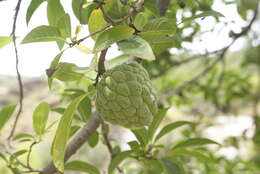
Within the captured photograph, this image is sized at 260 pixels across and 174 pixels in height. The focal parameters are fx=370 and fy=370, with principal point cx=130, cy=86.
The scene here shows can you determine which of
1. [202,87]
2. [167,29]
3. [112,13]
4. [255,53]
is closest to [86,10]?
[112,13]

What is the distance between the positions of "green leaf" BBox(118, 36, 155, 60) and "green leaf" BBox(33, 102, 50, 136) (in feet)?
1.63

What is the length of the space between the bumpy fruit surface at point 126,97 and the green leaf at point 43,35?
0.15 meters

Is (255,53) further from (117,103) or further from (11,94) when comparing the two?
(11,94)

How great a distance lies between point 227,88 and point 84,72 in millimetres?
1923

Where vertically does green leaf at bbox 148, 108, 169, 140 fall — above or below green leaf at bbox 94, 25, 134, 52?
below

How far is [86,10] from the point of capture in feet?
3.40

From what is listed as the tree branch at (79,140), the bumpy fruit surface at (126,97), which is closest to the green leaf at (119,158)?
the tree branch at (79,140)

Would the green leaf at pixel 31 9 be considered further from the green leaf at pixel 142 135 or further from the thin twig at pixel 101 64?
the green leaf at pixel 142 135

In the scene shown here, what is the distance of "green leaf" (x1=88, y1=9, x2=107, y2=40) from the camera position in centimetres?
87

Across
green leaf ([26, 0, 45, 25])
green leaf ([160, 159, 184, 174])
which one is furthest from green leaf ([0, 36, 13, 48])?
green leaf ([160, 159, 184, 174])

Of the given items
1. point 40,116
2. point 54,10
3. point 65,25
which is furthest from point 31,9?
point 40,116

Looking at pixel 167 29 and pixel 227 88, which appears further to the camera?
pixel 227 88

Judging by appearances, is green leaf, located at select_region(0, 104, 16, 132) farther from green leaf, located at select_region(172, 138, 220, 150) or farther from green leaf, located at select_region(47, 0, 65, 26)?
green leaf, located at select_region(172, 138, 220, 150)

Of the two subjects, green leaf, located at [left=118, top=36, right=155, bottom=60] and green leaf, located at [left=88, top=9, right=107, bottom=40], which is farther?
green leaf, located at [left=88, top=9, right=107, bottom=40]
